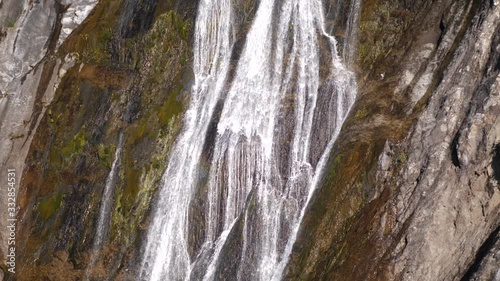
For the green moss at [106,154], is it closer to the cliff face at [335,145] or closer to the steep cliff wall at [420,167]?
the cliff face at [335,145]

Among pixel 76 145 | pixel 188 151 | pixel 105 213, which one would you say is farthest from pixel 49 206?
pixel 188 151

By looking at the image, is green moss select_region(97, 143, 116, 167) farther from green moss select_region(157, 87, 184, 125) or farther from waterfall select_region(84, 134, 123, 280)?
green moss select_region(157, 87, 184, 125)

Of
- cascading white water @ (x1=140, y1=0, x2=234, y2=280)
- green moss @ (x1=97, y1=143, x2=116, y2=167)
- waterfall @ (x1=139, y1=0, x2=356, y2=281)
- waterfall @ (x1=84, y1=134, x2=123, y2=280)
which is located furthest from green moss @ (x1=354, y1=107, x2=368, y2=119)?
green moss @ (x1=97, y1=143, x2=116, y2=167)

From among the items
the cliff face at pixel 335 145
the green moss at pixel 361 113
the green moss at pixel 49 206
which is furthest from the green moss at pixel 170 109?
the green moss at pixel 361 113

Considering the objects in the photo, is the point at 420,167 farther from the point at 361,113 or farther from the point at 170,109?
the point at 170,109

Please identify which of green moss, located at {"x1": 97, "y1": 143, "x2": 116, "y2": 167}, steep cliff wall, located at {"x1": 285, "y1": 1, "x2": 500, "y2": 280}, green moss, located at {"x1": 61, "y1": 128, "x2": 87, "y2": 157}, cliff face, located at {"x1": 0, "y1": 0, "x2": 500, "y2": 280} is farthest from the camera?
green moss, located at {"x1": 61, "y1": 128, "x2": 87, "y2": 157}

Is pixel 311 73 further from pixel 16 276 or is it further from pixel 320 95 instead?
pixel 16 276

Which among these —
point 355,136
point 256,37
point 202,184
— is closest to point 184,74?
point 256,37
